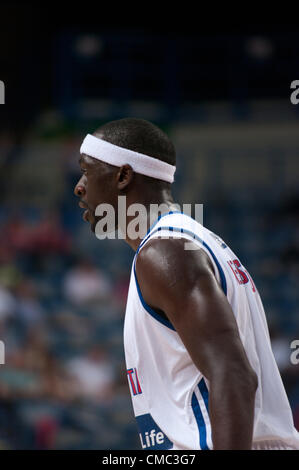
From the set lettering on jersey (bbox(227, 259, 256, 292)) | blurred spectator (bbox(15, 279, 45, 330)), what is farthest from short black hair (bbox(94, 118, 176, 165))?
blurred spectator (bbox(15, 279, 45, 330))

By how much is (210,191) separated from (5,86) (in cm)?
377

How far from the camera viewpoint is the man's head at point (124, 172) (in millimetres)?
2348

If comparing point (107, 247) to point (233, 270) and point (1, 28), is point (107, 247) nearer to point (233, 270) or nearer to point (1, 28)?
point (1, 28)

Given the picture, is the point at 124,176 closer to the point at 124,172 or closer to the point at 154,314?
the point at 124,172

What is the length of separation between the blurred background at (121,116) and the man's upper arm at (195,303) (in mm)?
6759

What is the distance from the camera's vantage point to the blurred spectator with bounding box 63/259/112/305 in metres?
8.88

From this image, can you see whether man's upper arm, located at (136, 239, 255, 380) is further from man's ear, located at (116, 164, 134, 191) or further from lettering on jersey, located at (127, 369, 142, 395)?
man's ear, located at (116, 164, 134, 191)

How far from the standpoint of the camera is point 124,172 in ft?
7.71

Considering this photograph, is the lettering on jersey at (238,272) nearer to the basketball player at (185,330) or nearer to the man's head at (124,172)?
the basketball player at (185,330)

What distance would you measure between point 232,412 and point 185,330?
0.26 meters

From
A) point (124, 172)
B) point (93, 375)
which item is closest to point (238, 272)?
point (124, 172)

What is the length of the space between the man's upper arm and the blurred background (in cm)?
676

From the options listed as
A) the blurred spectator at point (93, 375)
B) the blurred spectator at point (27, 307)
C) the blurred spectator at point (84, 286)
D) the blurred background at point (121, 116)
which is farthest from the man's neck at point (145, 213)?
the blurred spectator at point (84, 286)
